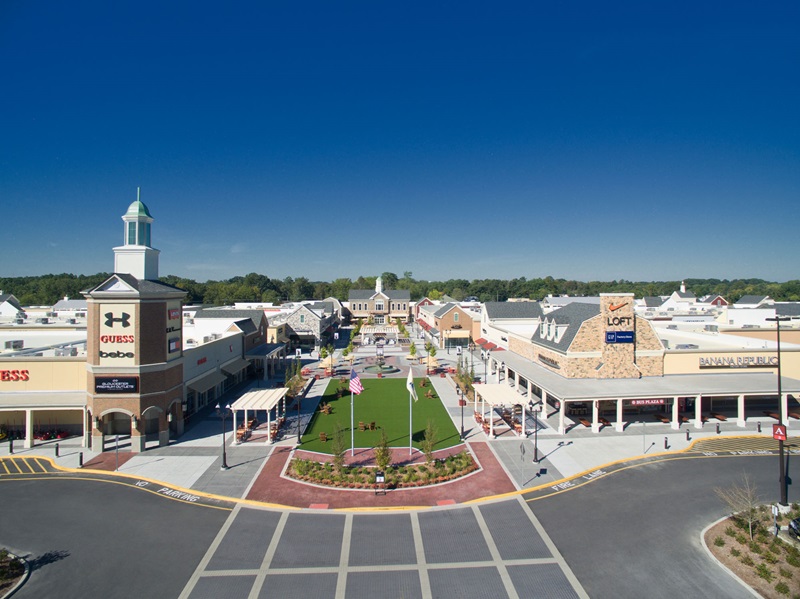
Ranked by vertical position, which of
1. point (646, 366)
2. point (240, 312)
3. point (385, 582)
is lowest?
point (385, 582)

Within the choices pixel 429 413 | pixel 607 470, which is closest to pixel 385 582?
pixel 607 470

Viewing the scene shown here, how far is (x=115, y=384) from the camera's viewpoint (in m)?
31.3

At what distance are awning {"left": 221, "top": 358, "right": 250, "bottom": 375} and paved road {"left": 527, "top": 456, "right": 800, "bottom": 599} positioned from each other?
113 feet

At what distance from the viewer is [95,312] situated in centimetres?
3166

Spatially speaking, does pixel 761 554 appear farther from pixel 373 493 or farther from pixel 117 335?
pixel 117 335

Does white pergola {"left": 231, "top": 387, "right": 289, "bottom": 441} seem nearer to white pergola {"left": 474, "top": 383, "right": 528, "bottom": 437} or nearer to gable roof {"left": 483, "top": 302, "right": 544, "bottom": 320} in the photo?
white pergola {"left": 474, "top": 383, "right": 528, "bottom": 437}

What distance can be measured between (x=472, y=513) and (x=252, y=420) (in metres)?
22.0

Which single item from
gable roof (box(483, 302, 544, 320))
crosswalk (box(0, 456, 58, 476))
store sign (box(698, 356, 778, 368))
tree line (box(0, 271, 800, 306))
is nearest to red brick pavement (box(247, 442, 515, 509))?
crosswalk (box(0, 456, 58, 476))

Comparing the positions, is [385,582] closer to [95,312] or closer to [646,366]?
[95,312]

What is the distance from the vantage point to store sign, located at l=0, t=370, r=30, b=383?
33250mm

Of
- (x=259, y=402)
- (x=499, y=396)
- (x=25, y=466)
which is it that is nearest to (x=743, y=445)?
(x=499, y=396)

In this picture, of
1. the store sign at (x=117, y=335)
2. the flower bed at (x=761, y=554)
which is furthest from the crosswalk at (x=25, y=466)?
the flower bed at (x=761, y=554)

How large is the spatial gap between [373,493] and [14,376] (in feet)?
97.9

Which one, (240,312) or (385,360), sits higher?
(240,312)
